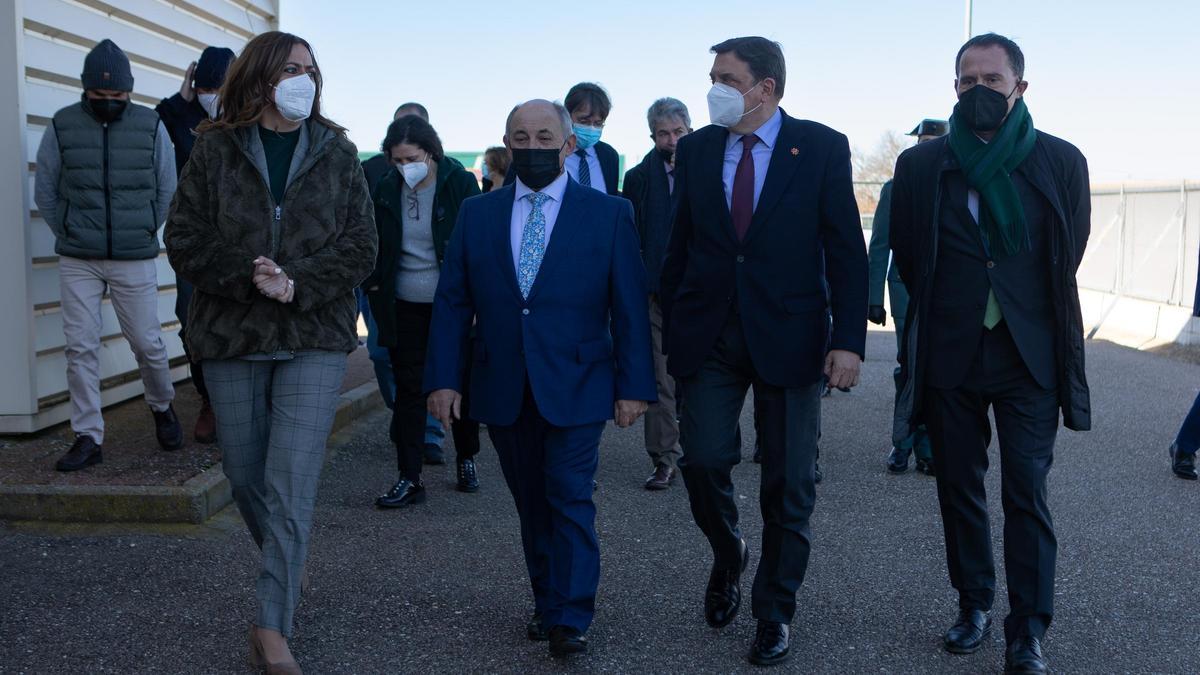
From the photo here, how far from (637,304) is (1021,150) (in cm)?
141

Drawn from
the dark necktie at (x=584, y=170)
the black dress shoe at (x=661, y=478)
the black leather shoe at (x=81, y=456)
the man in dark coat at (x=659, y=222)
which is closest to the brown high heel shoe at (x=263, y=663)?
the black leather shoe at (x=81, y=456)

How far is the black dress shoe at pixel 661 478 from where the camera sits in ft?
24.1

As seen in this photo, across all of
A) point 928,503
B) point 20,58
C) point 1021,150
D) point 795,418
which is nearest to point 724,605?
point 795,418

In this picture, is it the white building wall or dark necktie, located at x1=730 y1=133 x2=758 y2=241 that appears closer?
dark necktie, located at x1=730 y1=133 x2=758 y2=241

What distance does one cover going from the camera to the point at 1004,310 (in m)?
4.46

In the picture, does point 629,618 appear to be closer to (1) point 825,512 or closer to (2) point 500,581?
(2) point 500,581

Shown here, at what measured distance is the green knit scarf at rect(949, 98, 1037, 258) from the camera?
4.41 meters

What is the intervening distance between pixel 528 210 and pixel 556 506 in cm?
106

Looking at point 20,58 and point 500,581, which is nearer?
point 500,581

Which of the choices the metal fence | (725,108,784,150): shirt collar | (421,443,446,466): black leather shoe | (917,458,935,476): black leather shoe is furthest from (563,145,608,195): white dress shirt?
the metal fence

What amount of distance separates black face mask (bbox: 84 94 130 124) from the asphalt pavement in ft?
7.34

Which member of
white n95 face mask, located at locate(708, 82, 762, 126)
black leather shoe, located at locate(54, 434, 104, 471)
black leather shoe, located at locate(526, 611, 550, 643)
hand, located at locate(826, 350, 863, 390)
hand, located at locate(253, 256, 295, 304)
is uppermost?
white n95 face mask, located at locate(708, 82, 762, 126)

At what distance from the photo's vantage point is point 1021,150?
4.42m

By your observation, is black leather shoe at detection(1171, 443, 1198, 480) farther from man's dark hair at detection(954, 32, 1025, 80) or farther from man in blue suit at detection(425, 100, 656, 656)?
man in blue suit at detection(425, 100, 656, 656)
